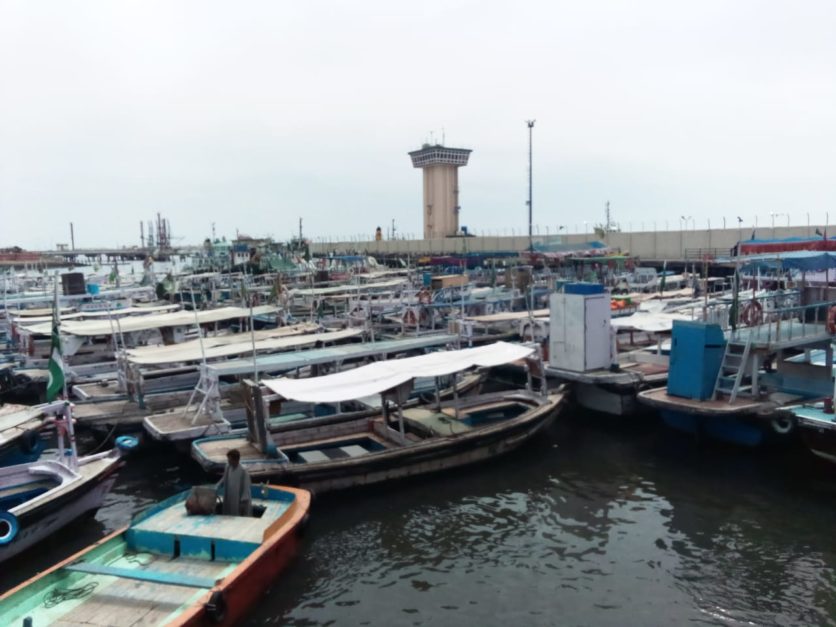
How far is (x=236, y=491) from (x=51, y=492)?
3.21 metres

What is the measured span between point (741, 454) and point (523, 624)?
7848mm

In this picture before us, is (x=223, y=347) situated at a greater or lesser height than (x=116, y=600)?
greater

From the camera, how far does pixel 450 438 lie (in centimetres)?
1328

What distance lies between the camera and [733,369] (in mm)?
14945

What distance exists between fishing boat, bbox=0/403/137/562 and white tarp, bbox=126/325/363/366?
12.5 feet

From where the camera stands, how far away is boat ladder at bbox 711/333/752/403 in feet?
46.4

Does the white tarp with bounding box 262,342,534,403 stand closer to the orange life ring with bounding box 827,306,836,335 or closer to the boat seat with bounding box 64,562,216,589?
the boat seat with bounding box 64,562,216,589

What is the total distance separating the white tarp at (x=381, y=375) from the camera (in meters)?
12.3

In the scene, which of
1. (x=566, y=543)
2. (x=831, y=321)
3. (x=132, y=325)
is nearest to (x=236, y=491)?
(x=566, y=543)

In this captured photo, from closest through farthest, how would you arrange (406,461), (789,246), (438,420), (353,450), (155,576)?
(155,576)
(406,461)
(353,450)
(438,420)
(789,246)

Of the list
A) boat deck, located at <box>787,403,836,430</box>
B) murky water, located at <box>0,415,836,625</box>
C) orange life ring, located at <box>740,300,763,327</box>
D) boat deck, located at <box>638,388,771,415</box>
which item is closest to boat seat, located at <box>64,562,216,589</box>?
murky water, located at <box>0,415,836,625</box>

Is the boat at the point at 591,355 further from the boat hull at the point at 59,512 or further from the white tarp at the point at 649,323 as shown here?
the boat hull at the point at 59,512

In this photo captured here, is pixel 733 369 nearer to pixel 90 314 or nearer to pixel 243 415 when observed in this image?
pixel 243 415

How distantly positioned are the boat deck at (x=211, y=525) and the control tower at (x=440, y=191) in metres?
78.9
